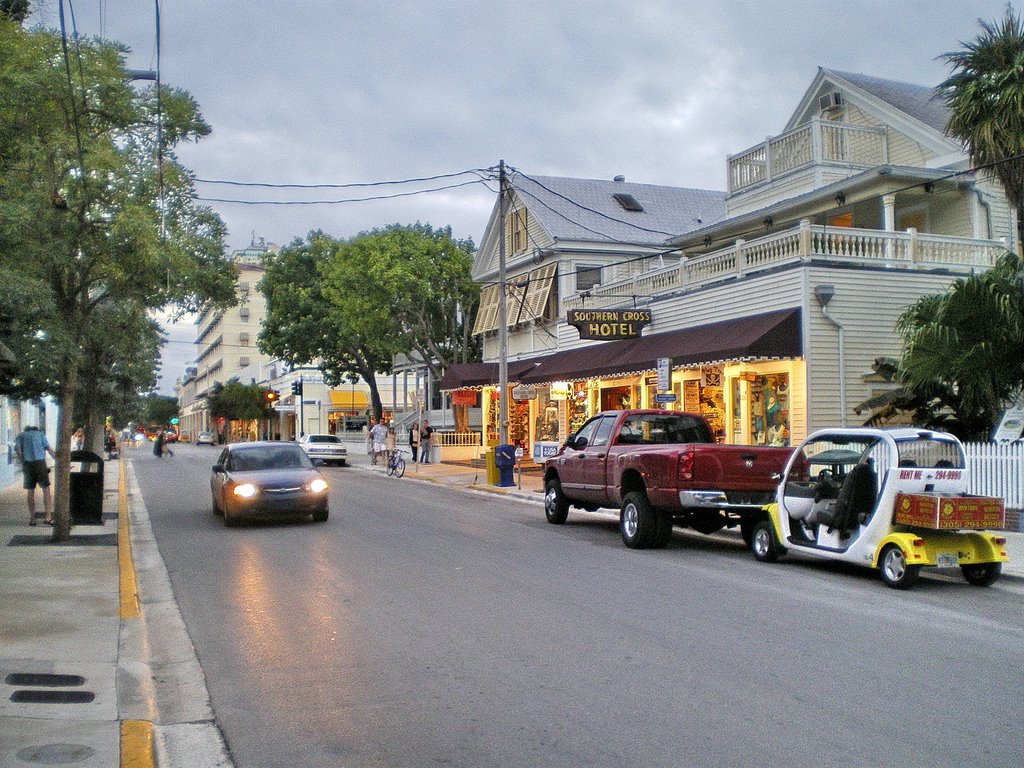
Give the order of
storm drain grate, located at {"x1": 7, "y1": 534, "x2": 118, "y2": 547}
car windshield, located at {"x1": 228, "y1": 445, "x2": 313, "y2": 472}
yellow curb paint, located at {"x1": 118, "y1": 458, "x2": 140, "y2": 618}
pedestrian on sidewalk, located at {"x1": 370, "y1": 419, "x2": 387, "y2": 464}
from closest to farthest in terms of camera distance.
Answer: yellow curb paint, located at {"x1": 118, "y1": 458, "x2": 140, "y2": 618}, storm drain grate, located at {"x1": 7, "y1": 534, "x2": 118, "y2": 547}, car windshield, located at {"x1": 228, "y1": 445, "x2": 313, "y2": 472}, pedestrian on sidewalk, located at {"x1": 370, "y1": 419, "x2": 387, "y2": 464}

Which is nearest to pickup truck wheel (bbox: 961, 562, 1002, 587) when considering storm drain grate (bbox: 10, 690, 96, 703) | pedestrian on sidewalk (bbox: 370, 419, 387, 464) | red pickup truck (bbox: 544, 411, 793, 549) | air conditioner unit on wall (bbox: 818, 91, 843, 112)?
red pickup truck (bbox: 544, 411, 793, 549)

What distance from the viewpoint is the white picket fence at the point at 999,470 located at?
15.6 m

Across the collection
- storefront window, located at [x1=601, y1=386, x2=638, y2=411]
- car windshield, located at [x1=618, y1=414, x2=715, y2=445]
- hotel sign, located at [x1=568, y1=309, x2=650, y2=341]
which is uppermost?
hotel sign, located at [x1=568, y1=309, x2=650, y2=341]

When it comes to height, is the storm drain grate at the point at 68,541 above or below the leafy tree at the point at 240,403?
below

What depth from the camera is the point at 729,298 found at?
74.9 ft

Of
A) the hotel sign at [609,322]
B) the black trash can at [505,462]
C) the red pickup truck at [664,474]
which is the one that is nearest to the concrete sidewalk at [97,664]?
the red pickup truck at [664,474]

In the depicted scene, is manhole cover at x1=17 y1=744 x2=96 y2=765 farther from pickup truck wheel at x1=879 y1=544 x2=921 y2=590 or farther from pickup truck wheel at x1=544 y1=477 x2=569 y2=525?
pickup truck wheel at x1=544 y1=477 x2=569 y2=525

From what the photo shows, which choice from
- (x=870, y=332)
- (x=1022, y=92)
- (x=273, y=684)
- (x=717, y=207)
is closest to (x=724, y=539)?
(x=870, y=332)

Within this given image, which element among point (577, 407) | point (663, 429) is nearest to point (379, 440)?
point (577, 407)

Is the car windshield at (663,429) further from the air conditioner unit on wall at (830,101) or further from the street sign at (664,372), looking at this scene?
the air conditioner unit on wall at (830,101)

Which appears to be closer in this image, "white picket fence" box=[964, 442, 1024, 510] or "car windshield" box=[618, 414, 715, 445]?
"white picket fence" box=[964, 442, 1024, 510]

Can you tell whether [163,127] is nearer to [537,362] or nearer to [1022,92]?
[1022,92]

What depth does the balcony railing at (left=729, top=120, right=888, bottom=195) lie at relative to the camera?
24.5 metres

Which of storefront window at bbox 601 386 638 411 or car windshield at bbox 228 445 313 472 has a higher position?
storefront window at bbox 601 386 638 411
